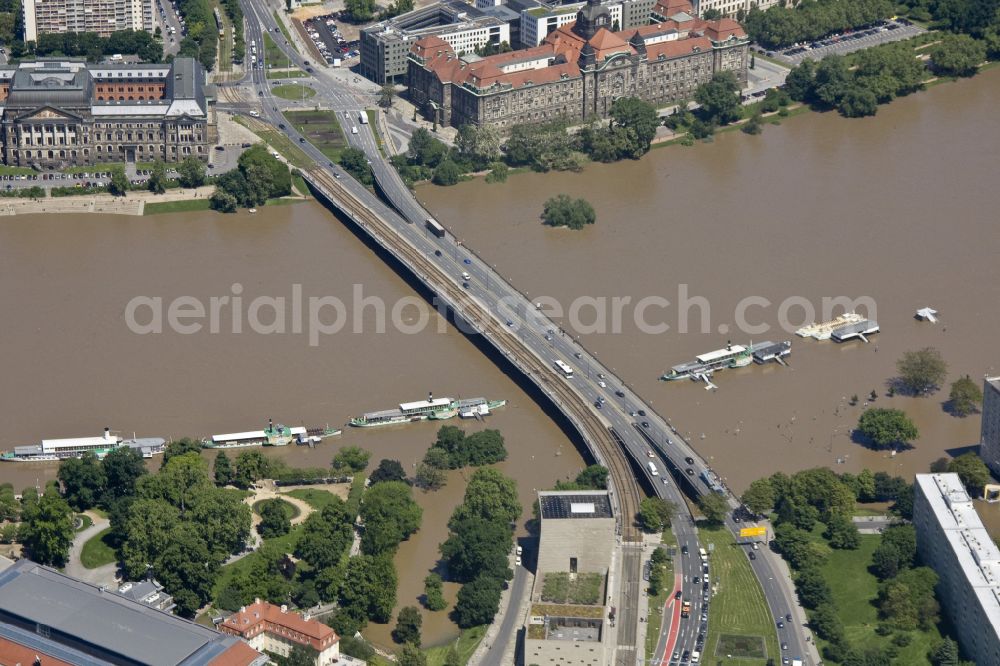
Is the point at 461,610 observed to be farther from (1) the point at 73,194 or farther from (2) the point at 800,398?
(1) the point at 73,194

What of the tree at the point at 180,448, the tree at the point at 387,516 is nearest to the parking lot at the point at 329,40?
the tree at the point at 180,448

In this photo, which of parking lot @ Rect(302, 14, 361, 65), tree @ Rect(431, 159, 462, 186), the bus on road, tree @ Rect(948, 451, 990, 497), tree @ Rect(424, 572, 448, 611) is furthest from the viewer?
parking lot @ Rect(302, 14, 361, 65)

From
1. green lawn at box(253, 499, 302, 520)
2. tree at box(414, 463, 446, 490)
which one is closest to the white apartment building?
tree at box(414, 463, 446, 490)

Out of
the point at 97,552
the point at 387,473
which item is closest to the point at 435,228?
the point at 387,473

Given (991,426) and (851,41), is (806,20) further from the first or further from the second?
(991,426)

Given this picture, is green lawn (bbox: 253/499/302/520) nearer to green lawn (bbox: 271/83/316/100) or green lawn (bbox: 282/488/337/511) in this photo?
green lawn (bbox: 282/488/337/511)

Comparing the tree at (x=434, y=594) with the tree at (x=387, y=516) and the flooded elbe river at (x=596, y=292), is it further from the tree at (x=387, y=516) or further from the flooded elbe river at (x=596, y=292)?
the tree at (x=387, y=516)
